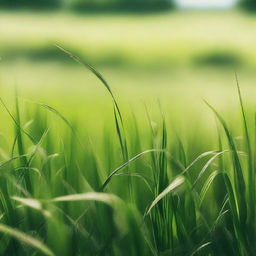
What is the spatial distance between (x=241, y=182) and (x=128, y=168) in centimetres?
18

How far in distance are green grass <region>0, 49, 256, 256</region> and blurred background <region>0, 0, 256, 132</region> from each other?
7cm

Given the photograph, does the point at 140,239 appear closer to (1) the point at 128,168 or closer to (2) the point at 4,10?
(1) the point at 128,168

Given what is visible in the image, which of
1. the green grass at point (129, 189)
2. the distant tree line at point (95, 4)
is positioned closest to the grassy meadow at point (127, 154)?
the green grass at point (129, 189)

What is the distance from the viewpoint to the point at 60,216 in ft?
3.08

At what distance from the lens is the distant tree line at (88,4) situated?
2.07m

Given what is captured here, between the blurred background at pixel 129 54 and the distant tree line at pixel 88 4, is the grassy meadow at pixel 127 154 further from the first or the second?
the distant tree line at pixel 88 4

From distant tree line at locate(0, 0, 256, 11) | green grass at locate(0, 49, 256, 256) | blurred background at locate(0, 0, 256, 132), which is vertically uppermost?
distant tree line at locate(0, 0, 256, 11)

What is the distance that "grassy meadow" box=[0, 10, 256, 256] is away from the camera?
0.93 meters

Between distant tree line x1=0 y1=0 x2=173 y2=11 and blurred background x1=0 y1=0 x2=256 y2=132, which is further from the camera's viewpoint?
distant tree line x1=0 y1=0 x2=173 y2=11

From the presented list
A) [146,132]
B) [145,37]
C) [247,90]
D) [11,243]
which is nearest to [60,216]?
[11,243]

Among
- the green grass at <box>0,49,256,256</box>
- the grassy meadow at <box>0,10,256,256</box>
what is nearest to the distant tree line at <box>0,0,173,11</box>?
the grassy meadow at <box>0,10,256,256</box>

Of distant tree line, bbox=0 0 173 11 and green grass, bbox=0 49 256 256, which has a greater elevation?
distant tree line, bbox=0 0 173 11

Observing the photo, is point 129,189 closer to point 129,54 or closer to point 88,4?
point 129,54

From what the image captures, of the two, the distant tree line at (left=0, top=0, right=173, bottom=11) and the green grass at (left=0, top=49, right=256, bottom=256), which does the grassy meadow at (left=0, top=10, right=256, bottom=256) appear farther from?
the distant tree line at (left=0, top=0, right=173, bottom=11)
